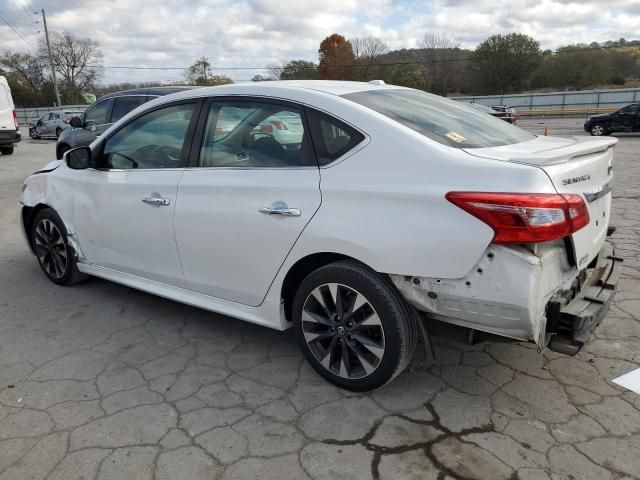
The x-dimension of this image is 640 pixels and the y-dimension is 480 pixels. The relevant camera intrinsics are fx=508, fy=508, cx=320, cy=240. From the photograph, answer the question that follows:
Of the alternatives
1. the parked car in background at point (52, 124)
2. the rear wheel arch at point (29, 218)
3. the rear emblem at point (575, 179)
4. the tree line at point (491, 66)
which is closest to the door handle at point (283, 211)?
the rear emblem at point (575, 179)

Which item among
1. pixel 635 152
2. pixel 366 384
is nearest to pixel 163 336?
pixel 366 384

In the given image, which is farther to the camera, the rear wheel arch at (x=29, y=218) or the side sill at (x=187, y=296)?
the rear wheel arch at (x=29, y=218)

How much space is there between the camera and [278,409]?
273 cm

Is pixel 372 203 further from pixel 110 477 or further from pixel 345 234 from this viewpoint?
pixel 110 477

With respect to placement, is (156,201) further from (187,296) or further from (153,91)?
(153,91)

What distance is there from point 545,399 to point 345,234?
1434mm

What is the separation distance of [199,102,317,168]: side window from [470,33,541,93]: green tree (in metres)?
55.3

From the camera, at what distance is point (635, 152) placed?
48.0 ft

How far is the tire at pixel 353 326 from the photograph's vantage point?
2.56 meters

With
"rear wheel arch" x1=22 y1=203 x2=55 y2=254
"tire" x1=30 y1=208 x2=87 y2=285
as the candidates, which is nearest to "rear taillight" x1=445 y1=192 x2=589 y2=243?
"tire" x1=30 y1=208 x2=87 y2=285

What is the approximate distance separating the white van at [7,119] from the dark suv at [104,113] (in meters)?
6.63

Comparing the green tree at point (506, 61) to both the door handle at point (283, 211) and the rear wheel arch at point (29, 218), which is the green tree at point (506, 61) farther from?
the door handle at point (283, 211)

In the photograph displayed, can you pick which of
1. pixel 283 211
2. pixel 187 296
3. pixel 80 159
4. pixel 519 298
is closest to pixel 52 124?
pixel 80 159

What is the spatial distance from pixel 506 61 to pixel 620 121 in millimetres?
35178
